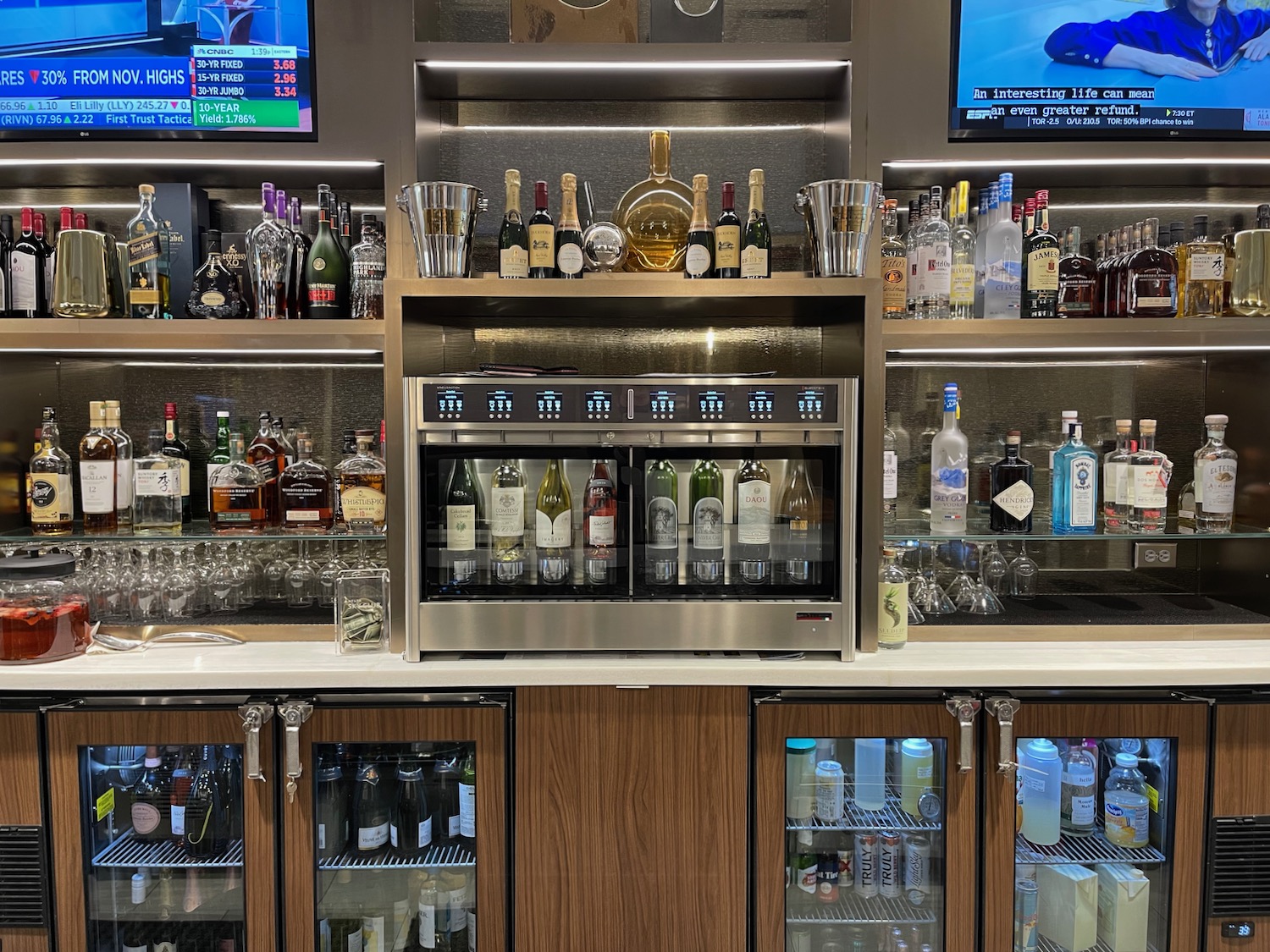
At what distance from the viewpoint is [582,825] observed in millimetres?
1903

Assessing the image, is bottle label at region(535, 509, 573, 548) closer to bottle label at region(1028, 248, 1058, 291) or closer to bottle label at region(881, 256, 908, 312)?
bottle label at region(881, 256, 908, 312)

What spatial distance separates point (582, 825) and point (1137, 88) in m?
2.35

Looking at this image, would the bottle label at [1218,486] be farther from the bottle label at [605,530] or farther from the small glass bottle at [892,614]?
the bottle label at [605,530]

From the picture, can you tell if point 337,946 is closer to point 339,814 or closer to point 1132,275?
point 339,814

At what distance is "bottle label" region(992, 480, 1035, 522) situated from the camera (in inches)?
86.7

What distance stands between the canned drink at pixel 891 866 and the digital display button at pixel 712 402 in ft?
3.67

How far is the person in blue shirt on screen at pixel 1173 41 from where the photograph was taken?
2.12 m

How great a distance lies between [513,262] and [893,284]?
99 centimetres

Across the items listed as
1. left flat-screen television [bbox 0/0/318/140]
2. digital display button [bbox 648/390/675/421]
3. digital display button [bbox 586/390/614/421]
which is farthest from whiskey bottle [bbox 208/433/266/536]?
digital display button [bbox 648/390/675/421]

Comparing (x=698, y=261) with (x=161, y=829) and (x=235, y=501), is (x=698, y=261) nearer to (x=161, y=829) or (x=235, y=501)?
(x=235, y=501)

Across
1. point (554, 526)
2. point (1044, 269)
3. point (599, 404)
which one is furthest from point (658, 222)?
point (1044, 269)

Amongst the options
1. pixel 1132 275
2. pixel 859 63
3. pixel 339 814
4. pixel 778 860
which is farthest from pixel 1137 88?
pixel 339 814

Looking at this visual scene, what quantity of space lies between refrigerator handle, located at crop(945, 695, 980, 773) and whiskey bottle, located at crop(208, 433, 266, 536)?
181cm

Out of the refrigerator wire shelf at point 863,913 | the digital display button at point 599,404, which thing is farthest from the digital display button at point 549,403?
the refrigerator wire shelf at point 863,913
